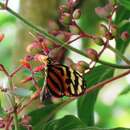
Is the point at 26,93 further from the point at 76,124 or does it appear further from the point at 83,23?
the point at 83,23

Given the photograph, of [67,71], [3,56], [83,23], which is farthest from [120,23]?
[3,56]

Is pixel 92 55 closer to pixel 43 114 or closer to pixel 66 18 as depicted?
pixel 66 18

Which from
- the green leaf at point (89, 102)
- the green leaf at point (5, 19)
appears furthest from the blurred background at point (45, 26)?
the green leaf at point (89, 102)

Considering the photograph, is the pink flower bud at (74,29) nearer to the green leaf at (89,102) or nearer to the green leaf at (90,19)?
the green leaf at (89,102)

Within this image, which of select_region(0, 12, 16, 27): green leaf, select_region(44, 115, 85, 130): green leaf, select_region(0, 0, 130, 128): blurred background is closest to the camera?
select_region(44, 115, 85, 130): green leaf

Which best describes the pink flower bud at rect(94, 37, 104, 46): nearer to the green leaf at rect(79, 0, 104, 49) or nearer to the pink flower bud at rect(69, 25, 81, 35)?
the pink flower bud at rect(69, 25, 81, 35)

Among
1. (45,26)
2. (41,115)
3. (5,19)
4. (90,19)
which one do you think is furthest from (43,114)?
(5,19)

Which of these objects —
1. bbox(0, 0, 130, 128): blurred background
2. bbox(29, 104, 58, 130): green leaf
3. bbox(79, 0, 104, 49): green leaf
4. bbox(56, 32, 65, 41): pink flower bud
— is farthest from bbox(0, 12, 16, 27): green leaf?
bbox(56, 32, 65, 41): pink flower bud
